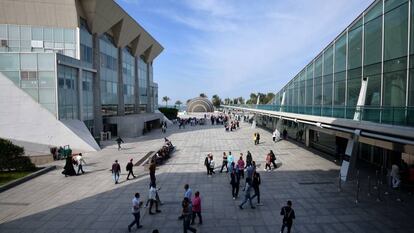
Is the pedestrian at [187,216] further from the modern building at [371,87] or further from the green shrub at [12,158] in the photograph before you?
the green shrub at [12,158]

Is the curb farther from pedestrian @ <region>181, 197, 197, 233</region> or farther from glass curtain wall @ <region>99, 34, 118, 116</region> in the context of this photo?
glass curtain wall @ <region>99, 34, 118, 116</region>

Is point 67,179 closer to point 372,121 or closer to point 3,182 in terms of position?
point 3,182

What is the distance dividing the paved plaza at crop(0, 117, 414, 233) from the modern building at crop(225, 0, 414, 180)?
2393 millimetres

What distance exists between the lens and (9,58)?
24359 millimetres

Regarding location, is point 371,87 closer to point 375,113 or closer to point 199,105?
point 375,113

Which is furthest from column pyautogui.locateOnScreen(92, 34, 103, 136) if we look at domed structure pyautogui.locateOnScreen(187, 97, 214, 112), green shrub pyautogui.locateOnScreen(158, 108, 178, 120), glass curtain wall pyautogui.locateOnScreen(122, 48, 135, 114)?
domed structure pyautogui.locateOnScreen(187, 97, 214, 112)

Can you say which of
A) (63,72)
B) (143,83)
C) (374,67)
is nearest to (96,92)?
(63,72)

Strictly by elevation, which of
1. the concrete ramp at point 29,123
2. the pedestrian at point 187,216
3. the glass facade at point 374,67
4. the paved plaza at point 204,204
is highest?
the glass facade at point 374,67

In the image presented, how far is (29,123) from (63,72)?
206 inches

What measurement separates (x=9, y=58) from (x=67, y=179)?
13.9 m

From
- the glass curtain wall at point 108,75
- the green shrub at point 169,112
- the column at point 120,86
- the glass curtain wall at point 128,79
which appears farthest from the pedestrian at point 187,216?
the green shrub at point 169,112

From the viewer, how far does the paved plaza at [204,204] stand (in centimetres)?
1012

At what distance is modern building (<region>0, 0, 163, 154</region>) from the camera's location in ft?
79.7

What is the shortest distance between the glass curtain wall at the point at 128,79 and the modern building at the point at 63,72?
5.97 ft
